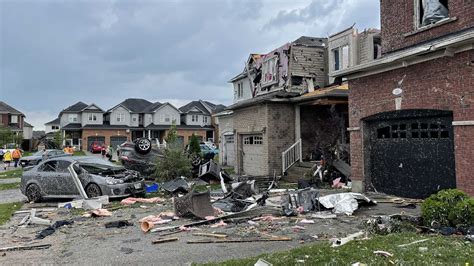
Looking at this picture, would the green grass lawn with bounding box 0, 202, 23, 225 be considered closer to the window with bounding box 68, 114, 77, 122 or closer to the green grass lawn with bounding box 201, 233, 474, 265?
the green grass lawn with bounding box 201, 233, 474, 265

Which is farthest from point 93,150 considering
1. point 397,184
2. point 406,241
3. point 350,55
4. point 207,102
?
point 406,241

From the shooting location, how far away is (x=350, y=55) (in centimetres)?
2038

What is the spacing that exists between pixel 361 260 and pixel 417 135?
6419mm

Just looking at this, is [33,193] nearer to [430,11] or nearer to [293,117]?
[293,117]

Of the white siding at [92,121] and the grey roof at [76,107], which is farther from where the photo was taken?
the grey roof at [76,107]

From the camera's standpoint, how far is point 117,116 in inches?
2207

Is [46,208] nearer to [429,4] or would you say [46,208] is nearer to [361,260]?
[361,260]

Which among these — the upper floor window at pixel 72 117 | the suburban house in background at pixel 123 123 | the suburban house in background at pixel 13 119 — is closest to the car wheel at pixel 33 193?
the suburban house in background at pixel 123 123

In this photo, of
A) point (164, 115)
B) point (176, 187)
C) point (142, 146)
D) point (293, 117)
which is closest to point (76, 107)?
point (164, 115)

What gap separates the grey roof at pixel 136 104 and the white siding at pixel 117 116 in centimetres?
77

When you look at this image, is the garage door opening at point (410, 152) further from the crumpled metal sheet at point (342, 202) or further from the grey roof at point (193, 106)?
the grey roof at point (193, 106)

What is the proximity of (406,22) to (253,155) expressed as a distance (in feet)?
34.7

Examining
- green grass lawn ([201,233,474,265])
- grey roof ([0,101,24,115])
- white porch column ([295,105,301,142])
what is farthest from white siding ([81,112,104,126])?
green grass lawn ([201,233,474,265])

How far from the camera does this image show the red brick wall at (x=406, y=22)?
9719 millimetres
